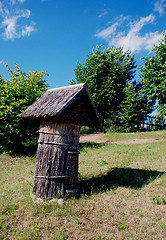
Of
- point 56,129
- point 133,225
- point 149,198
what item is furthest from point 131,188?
point 56,129

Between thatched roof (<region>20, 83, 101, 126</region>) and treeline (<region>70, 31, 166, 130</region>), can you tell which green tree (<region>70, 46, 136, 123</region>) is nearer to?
treeline (<region>70, 31, 166, 130</region>)

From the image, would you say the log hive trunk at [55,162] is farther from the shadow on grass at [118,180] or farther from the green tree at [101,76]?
the green tree at [101,76]

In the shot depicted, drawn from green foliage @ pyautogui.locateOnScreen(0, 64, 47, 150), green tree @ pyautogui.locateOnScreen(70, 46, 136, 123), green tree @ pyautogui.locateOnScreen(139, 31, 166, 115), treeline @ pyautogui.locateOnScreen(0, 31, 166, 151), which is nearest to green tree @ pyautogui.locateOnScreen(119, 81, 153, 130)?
treeline @ pyautogui.locateOnScreen(0, 31, 166, 151)

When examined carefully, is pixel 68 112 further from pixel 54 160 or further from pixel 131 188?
pixel 131 188

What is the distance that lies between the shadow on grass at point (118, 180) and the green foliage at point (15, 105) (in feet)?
18.1

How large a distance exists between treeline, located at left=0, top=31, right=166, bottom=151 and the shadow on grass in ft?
12.6

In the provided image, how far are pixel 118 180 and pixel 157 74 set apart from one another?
1079 centimetres

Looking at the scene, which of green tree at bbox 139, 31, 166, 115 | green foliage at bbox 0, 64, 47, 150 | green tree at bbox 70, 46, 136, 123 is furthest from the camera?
green tree at bbox 70, 46, 136, 123

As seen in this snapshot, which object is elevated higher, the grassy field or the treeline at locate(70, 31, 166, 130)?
the treeline at locate(70, 31, 166, 130)

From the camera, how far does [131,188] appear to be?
5.12m

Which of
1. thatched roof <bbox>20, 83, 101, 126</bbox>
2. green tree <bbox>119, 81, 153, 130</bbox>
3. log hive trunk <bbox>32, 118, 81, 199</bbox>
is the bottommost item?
log hive trunk <bbox>32, 118, 81, 199</bbox>

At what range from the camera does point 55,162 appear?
4.44 m

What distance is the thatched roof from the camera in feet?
14.3

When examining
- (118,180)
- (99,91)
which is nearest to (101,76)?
(99,91)
